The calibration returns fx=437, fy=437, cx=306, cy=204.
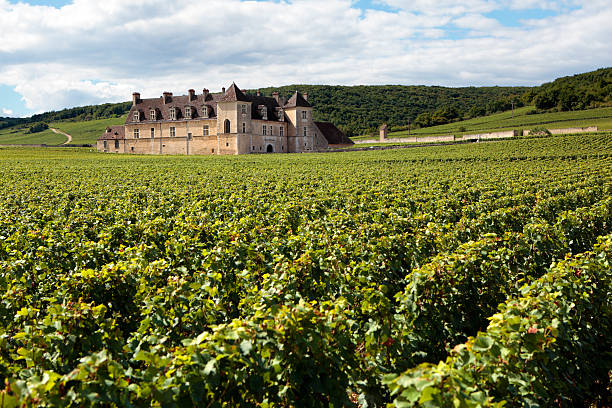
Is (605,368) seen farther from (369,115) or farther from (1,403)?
(369,115)

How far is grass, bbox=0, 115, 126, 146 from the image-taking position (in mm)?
131375

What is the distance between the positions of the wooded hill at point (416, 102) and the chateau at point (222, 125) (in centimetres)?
5098

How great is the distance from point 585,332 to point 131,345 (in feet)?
18.9

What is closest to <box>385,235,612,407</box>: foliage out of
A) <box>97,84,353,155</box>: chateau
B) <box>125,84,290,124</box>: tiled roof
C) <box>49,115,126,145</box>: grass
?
<box>97,84,353,155</box>: chateau

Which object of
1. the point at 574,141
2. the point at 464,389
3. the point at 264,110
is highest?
the point at 264,110

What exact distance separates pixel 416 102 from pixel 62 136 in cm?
12397

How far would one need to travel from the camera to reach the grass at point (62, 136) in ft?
431

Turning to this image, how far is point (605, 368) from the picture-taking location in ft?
17.9

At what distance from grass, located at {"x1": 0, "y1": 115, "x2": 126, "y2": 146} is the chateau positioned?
53.5m

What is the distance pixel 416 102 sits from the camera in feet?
548

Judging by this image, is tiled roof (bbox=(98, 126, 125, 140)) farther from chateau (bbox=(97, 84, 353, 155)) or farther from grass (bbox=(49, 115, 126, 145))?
grass (bbox=(49, 115, 126, 145))

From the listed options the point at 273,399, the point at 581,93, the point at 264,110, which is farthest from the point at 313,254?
the point at 581,93

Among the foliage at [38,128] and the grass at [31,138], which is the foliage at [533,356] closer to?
the grass at [31,138]

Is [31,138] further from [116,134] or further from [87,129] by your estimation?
[116,134]
